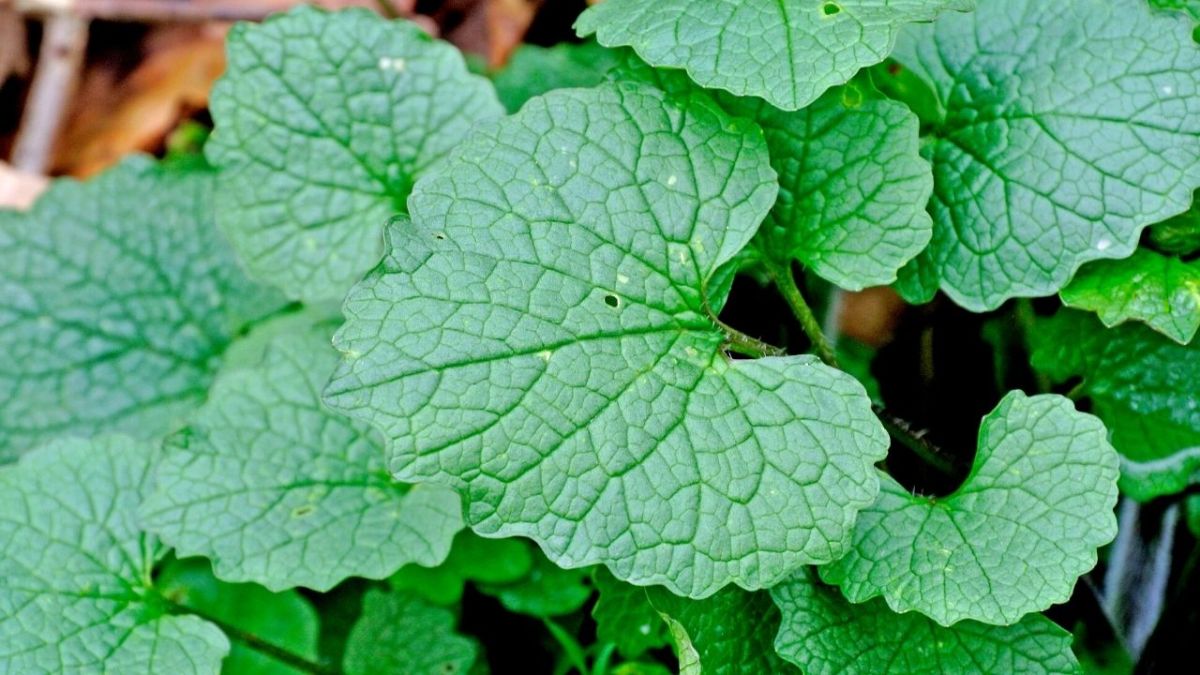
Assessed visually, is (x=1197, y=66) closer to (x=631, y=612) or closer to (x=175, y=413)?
(x=631, y=612)

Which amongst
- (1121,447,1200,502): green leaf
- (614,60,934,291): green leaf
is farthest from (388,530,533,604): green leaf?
(1121,447,1200,502): green leaf

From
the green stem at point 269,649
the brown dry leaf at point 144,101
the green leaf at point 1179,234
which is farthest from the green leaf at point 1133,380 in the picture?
the brown dry leaf at point 144,101

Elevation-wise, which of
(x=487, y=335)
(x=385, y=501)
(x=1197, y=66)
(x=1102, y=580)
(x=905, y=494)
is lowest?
(x=1102, y=580)

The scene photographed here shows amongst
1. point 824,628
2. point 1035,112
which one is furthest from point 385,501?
point 1035,112

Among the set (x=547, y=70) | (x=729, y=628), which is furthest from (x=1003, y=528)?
(x=547, y=70)

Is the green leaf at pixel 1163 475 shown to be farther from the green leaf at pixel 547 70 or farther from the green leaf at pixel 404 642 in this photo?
the green leaf at pixel 547 70
